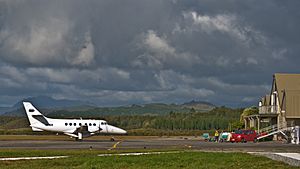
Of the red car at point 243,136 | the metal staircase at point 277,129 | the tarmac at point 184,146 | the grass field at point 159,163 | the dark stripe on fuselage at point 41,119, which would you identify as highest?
the dark stripe on fuselage at point 41,119

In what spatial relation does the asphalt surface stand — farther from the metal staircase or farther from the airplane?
the airplane

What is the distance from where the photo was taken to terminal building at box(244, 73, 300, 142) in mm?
62438

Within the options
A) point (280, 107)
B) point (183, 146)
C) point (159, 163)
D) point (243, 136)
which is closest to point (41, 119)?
point (243, 136)

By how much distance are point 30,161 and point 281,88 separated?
45975 mm

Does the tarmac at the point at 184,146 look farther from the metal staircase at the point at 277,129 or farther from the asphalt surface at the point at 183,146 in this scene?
the metal staircase at the point at 277,129

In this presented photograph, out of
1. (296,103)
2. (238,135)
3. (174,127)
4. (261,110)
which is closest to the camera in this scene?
(238,135)

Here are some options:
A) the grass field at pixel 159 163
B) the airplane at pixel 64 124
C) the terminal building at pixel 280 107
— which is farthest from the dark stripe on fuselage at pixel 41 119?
the grass field at pixel 159 163

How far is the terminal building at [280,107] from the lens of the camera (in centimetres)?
6244

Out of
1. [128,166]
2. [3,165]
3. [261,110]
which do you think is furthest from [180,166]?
[261,110]

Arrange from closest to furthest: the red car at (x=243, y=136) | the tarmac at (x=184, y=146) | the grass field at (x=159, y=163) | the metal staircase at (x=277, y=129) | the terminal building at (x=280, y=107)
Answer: the grass field at (x=159, y=163) < the tarmac at (x=184, y=146) < the red car at (x=243, y=136) < the metal staircase at (x=277, y=129) < the terminal building at (x=280, y=107)

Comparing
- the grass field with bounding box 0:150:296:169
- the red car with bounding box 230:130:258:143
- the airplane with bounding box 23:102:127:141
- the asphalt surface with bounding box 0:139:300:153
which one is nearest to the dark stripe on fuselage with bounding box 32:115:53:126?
the airplane with bounding box 23:102:127:141

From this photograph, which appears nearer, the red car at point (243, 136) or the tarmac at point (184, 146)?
the tarmac at point (184, 146)

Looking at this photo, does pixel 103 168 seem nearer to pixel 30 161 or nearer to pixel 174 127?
pixel 30 161

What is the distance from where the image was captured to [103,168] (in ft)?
70.7
